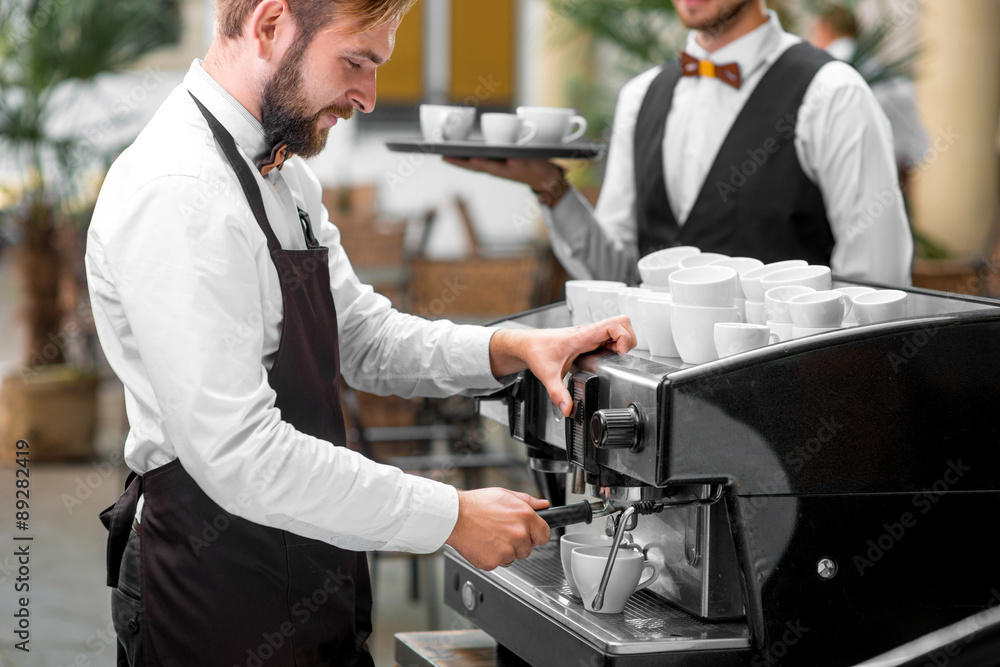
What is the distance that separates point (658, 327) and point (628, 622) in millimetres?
337

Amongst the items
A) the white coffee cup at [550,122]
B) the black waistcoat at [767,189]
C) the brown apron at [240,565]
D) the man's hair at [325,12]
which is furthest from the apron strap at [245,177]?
the black waistcoat at [767,189]

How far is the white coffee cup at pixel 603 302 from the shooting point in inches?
59.2

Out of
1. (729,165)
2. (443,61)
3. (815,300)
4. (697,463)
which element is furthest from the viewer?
(443,61)

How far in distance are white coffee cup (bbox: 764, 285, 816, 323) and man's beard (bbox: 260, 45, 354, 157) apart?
21.0 inches

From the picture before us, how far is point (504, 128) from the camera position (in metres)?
2.01

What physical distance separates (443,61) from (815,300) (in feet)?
32.6

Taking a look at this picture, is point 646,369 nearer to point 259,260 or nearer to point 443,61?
point 259,260

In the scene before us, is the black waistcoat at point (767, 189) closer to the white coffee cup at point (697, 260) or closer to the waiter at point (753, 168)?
the waiter at point (753, 168)

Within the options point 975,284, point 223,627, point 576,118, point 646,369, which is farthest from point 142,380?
point 975,284

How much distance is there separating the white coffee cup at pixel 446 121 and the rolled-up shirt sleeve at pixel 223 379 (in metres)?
0.75

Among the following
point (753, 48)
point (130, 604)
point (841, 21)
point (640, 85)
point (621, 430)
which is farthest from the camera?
point (841, 21)

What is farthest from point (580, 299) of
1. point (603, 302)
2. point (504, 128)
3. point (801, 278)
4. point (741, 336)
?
point (504, 128)

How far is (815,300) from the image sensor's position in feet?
4.06

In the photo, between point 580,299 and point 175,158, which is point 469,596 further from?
point 175,158
